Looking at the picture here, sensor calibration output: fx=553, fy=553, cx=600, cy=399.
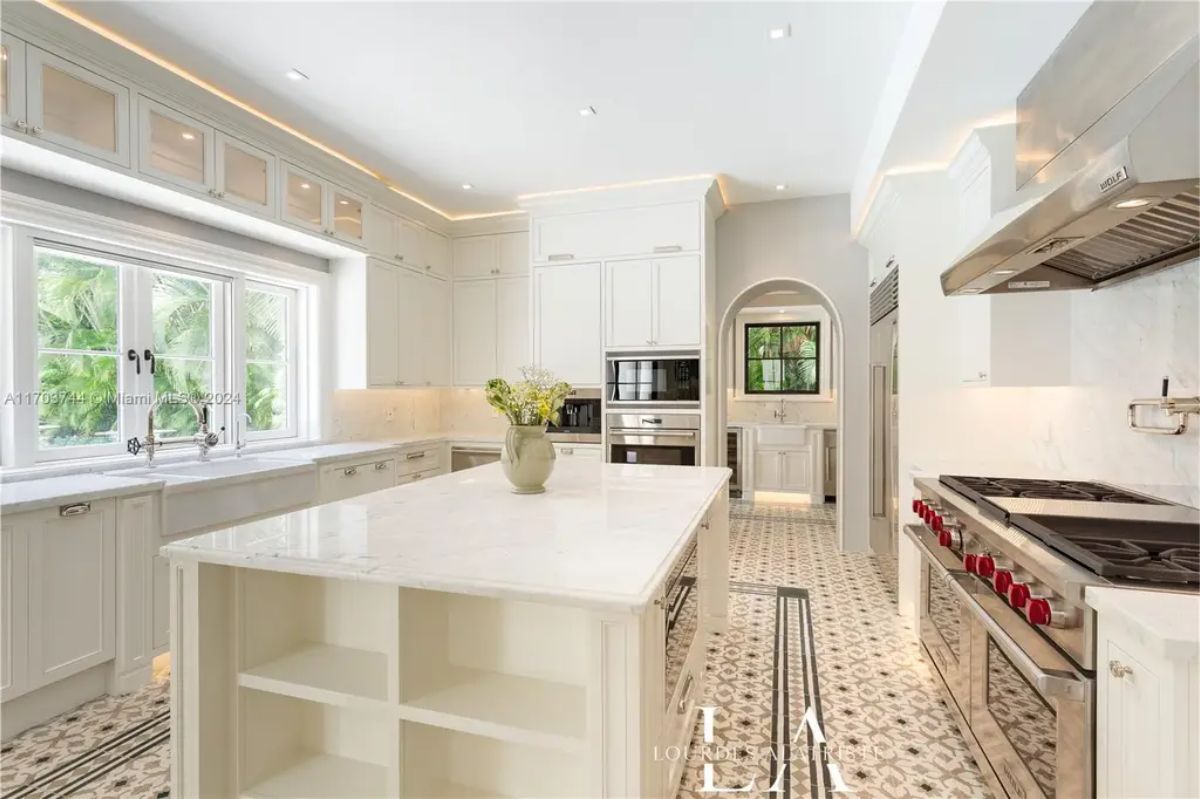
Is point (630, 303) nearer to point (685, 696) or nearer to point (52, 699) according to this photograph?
point (685, 696)

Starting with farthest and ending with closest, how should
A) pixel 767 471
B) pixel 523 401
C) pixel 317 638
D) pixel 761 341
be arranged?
pixel 761 341 < pixel 767 471 < pixel 523 401 < pixel 317 638

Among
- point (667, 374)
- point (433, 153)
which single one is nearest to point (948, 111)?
point (667, 374)

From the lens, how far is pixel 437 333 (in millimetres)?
5035

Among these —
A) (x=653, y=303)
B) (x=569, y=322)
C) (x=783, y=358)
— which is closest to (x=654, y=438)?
(x=653, y=303)

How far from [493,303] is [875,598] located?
3.81 meters

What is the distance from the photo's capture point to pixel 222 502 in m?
2.75

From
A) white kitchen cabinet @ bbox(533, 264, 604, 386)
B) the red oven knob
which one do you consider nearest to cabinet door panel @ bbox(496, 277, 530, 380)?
white kitchen cabinet @ bbox(533, 264, 604, 386)

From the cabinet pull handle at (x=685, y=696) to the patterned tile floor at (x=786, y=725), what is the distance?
24 centimetres

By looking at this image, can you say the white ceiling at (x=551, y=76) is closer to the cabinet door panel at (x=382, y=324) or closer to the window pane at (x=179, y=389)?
the cabinet door panel at (x=382, y=324)

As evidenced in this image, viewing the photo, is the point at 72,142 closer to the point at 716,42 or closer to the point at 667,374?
the point at 716,42

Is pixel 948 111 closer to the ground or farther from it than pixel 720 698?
farther from it

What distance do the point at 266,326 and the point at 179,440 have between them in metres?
1.05

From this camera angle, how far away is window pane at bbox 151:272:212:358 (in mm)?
3213

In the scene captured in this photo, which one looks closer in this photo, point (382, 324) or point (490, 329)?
point (382, 324)
